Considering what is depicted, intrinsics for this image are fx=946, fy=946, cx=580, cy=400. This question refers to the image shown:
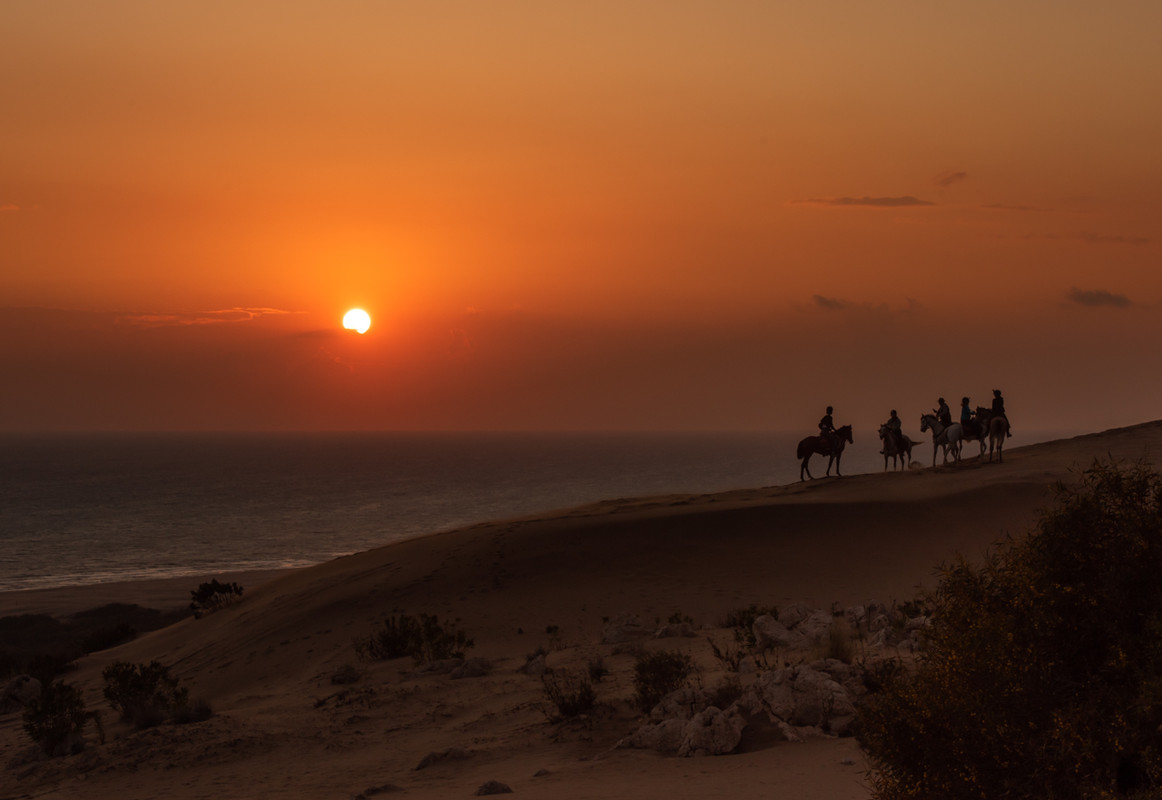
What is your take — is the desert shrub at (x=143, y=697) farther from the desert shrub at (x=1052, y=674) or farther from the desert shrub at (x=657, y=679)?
the desert shrub at (x=1052, y=674)

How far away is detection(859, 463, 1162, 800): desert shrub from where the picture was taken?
6.05 meters

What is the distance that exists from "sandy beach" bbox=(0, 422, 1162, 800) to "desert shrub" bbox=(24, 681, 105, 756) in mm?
349

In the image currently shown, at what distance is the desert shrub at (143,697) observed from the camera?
568 inches

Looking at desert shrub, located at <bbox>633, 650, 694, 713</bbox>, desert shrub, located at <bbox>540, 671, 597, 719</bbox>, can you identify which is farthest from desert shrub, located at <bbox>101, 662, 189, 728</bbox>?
desert shrub, located at <bbox>633, 650, 694, 713</bbox>

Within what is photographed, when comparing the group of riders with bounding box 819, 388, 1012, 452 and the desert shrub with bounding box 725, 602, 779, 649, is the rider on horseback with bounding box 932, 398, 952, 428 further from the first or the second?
the desert shrub with bounding box 725, 602, 779, 649

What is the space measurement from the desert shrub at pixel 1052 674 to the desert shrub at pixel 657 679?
5258 millimetres

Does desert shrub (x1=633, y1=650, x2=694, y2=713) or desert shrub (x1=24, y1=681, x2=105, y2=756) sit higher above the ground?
desert shrub (x1=633, y1=650, x2=694, y2=713)

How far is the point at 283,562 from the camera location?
59.3 meters

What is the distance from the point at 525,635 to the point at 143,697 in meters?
7.71

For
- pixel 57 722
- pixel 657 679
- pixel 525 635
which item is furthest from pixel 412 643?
pixel 657 679

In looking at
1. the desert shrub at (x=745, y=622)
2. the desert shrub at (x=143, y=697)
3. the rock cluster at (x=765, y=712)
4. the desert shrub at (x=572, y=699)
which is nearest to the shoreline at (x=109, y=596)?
the desert shrub at (x=143, y=697)

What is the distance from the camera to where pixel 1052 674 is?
6418mm

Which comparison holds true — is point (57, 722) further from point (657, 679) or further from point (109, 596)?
point (109, 596)

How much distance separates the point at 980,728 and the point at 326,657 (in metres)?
15.8
